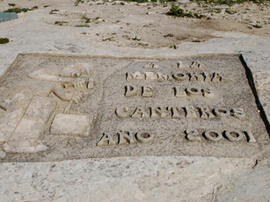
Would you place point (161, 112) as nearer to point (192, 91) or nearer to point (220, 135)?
point (192, 91)

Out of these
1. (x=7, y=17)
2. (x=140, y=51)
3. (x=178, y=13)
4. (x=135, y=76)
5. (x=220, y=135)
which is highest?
(x=220, y=135)

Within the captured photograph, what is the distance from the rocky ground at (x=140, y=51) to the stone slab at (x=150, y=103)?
31 centimetres

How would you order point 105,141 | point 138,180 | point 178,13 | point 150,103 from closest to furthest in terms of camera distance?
1. point 138,180
2. point 105,141
3. point 150,103
4. point 178,13

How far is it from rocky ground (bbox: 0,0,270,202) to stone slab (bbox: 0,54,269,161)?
0.31 metres

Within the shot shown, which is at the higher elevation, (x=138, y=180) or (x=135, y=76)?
(x=138, y=180)

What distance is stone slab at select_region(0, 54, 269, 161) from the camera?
5.31m

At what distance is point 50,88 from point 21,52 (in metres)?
2.71

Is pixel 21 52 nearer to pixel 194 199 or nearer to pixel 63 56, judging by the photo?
pixel 63 56

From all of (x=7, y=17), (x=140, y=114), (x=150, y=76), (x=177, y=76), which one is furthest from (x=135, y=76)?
(x=7, y=17)

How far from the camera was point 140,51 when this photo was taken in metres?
9.55

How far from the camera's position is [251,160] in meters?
4.93

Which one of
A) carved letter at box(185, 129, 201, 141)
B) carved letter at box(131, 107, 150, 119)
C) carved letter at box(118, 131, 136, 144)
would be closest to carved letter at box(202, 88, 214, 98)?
carved letter at box(185, 129, 201, 141)

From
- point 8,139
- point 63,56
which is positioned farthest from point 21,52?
point 8,139

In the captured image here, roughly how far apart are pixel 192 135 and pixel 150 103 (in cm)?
158
